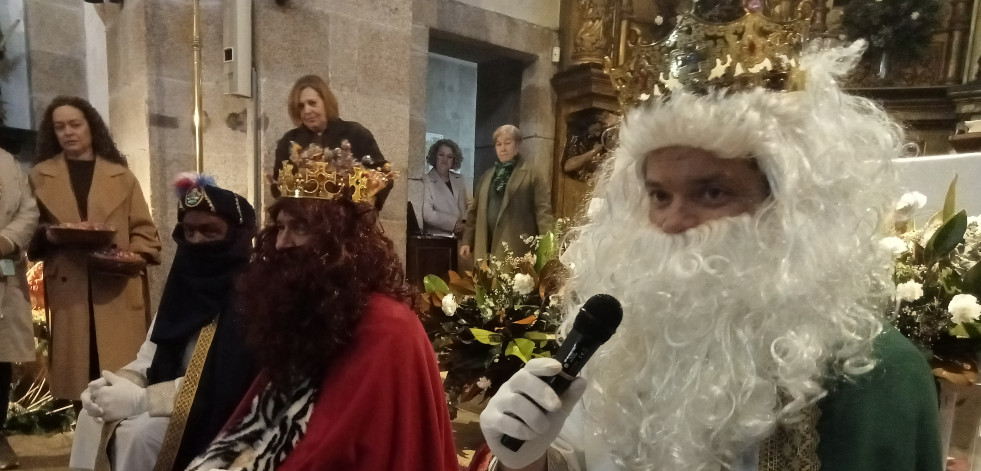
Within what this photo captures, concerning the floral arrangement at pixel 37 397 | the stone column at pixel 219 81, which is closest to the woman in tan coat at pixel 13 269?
the floral arrangement at pixel 37 397

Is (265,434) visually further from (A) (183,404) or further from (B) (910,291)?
(B) (910,291)

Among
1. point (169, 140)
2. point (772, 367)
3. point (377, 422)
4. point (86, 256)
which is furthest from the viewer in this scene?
point (169, 140)

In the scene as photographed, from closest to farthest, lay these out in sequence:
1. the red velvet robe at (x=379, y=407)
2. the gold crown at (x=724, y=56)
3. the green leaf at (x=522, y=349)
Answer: the gold crown at (x=724, y=56) < the red velvet robe at (x=379, y=407) < the green leaf at (x=522, y=349)

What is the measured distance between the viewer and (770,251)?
1.13 metres

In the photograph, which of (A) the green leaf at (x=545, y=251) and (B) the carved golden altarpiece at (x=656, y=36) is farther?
(B) the carved golden altarpiece at (x=656, y=36)

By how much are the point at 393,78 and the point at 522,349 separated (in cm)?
310

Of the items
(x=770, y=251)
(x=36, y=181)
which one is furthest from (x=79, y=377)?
(x=770, y=251)

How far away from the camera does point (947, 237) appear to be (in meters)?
1.81

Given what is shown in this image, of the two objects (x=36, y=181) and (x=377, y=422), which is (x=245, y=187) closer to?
(x=36, y=181)

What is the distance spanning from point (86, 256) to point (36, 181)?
54 cm

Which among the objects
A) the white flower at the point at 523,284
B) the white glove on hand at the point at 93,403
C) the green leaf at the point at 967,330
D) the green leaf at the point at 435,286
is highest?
the green leaf at the point at 967,330

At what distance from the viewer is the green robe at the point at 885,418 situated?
1.02 metres

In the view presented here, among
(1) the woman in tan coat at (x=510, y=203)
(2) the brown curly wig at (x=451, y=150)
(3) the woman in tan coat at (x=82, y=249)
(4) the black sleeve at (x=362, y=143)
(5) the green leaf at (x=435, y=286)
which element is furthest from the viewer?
(2) the brown curly wig at (x=451, y=150)

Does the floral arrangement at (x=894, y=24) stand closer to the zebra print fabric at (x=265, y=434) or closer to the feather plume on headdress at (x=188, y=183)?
the feather plume on headdress at (x=188, y=183)
